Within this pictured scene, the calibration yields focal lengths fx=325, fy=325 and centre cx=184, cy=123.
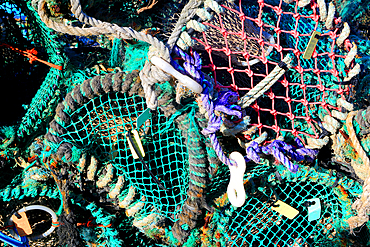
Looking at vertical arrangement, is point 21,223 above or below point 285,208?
above

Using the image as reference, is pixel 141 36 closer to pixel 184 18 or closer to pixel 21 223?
pixel 184 18

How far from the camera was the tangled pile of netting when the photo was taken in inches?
51.4

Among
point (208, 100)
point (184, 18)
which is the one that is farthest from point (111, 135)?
point (184, 18)

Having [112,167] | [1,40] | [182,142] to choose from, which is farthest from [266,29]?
[1,40]

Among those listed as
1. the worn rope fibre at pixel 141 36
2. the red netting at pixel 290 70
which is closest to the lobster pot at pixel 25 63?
the worn rope fibre at pixel 141 36

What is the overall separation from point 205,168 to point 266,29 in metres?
1.11

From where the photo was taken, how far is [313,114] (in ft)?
5.33

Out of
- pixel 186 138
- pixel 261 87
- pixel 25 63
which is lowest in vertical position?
pixel 186 138

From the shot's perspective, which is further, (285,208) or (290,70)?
(290,70)

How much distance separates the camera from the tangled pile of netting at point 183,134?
4.28 feet

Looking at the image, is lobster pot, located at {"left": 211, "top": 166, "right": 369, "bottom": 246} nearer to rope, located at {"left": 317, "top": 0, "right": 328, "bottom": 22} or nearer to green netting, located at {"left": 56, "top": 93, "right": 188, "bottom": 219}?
green netting, located at {"left": 56, "top": 93, "right": 188, "bottom": 219}

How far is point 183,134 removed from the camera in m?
1.41

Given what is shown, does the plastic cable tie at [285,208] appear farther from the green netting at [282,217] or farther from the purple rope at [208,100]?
the purple rope at [208,100]

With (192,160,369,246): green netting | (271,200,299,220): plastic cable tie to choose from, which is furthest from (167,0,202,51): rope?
(271,200,299,220): plastic cable tie
